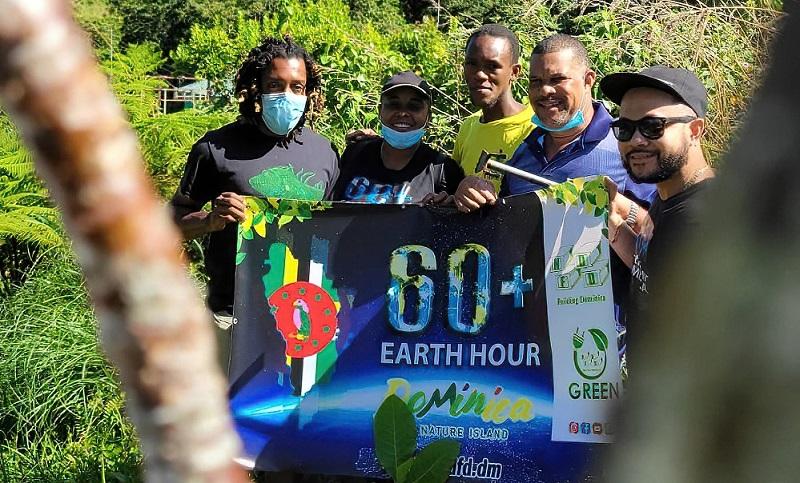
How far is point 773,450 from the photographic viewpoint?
0.37 metres

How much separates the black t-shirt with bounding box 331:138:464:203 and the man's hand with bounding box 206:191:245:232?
45 centimetres

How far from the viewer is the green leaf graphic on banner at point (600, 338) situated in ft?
12.7

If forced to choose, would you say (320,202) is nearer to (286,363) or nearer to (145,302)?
(286,363)

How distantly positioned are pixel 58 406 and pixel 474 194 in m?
2.96

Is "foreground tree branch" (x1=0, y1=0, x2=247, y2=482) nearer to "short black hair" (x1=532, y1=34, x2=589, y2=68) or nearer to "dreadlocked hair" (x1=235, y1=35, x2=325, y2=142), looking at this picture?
"short black hair" (x1=532, y1=34, x2=589, y2=68)

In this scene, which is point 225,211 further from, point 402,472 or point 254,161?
point 402,472

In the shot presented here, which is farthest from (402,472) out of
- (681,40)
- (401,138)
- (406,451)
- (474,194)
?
(681,40)

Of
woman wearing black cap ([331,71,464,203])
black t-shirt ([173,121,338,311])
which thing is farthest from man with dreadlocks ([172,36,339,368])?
woman wearing black cap ([331,71,464,203])

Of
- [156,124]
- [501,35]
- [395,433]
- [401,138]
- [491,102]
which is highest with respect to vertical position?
[156,124]

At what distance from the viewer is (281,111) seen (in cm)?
442

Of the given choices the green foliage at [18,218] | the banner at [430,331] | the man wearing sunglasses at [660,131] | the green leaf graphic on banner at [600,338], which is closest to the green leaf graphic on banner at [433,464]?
the banner at [430,331]

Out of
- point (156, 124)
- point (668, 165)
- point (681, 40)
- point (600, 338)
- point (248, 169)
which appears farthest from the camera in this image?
point (681, 40)

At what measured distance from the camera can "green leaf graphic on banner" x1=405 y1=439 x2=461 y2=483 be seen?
406cm

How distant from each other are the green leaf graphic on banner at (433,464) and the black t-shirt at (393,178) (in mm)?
1094
